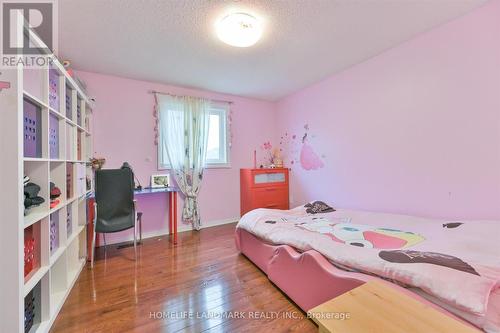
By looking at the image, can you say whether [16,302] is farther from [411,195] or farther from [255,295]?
[411,195]

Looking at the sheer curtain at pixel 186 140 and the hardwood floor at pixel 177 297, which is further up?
the sheer curtain at pixel 186 140

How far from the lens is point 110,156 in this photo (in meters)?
3.00

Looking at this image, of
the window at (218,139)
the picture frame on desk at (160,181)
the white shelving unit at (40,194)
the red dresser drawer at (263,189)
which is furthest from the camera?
the window at (218,139)

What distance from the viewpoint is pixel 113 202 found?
248cm

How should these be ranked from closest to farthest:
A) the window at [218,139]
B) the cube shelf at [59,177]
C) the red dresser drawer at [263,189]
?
the cube shelf at [59,177]
the red dresser drawer at [263,189]
the window at [218,139]

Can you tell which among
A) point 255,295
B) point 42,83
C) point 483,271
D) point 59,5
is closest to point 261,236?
point 255,295

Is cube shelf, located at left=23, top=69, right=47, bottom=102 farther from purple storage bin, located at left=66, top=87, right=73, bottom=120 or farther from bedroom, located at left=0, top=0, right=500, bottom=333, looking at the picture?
purple storage bin, located at left=66, top=87, right=73, bottom=120

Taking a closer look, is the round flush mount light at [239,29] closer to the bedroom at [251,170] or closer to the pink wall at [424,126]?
the bedroom at [251,170]

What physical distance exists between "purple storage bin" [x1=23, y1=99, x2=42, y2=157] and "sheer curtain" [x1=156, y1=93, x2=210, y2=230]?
1850mm

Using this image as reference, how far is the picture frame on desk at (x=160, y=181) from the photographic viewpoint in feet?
10.7

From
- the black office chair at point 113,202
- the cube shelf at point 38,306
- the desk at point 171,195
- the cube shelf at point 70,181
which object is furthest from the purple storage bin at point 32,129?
the desk at point 171,195

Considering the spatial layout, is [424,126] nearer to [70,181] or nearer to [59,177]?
[59,177]

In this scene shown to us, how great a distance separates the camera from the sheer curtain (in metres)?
3.33

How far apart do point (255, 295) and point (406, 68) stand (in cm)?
281
